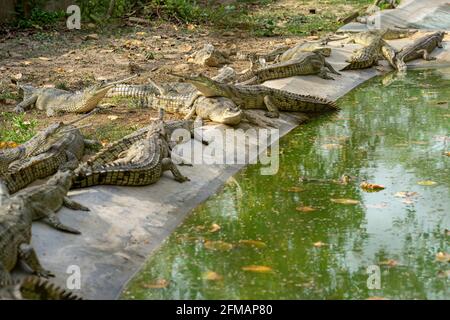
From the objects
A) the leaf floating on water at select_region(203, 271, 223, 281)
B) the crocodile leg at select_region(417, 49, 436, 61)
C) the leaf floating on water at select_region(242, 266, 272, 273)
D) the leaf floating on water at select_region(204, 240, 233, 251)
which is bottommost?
the crocodile leg at select_region(417, 49, 436, 61)

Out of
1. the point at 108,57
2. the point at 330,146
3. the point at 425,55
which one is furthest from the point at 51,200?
the point at 425,55

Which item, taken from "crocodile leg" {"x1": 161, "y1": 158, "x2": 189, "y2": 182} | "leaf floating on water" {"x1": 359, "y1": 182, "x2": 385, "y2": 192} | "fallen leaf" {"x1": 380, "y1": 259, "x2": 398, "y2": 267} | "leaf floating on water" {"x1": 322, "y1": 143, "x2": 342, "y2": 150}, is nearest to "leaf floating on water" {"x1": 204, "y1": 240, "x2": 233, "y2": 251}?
"fallen leaf" {"x1": 380, "y1": 259, "x2": 398, "y2": 267}

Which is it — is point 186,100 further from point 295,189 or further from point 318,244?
point 318,244

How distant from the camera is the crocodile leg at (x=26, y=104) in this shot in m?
10.1

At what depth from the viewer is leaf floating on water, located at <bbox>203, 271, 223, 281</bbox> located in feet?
18.7

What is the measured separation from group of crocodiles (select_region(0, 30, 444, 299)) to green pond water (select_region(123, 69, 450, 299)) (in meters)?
0.71

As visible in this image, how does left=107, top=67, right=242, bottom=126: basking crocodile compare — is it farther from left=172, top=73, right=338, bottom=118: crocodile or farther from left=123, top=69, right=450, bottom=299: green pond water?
left=123, top=69, right=450, bottom=299: green pond water

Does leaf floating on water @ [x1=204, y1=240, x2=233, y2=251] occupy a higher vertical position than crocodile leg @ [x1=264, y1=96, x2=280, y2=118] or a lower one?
higher

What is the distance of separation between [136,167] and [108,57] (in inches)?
236

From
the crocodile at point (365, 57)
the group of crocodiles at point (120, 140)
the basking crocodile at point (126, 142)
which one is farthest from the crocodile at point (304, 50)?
the basking crocodile at point (126, 142)

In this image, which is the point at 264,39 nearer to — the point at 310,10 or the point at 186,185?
the point at 310,10

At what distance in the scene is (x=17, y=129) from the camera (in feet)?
30.2

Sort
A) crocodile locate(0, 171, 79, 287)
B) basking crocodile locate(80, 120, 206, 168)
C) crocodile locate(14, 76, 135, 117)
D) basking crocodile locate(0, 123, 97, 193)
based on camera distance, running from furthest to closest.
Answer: crocodile locate(14, 76, 135, 117), basking crocodile locate(80, 120, 206, 168), basking crocodile locate(0, 123, 97, 193), crocodile locate(0, 171, 79, 287)

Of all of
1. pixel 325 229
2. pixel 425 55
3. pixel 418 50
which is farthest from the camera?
pixel 418 50
